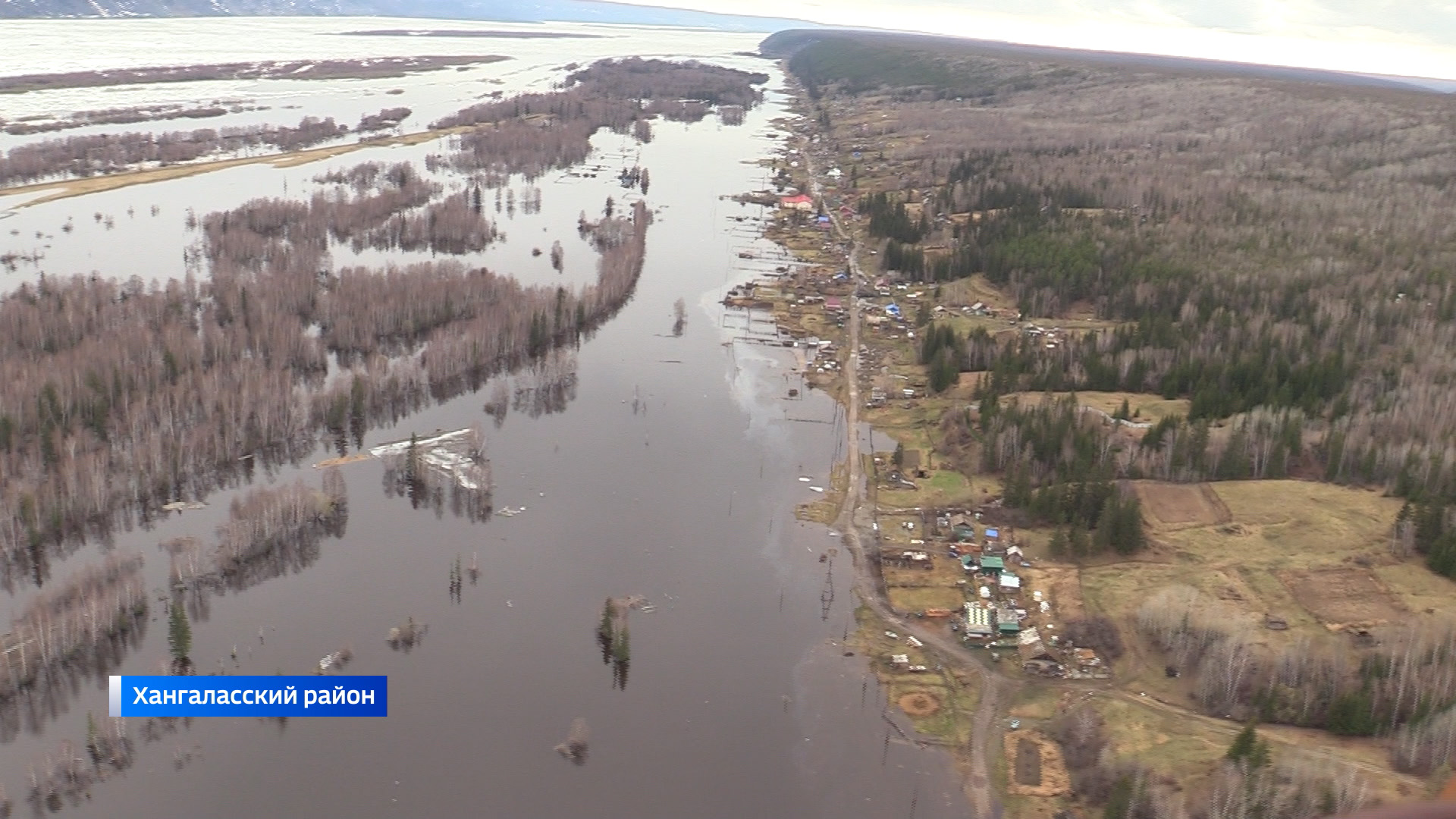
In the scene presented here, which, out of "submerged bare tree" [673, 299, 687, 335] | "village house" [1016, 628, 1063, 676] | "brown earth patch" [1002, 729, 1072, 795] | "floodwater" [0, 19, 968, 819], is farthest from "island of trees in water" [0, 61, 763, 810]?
"village house" [1016, 628, 1063, 676]

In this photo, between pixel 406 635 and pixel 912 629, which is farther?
pixel 912 629

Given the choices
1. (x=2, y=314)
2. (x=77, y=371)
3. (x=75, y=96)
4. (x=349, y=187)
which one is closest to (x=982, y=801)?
(x=77, y=371)

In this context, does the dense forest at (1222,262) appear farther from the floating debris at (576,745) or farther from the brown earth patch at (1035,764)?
the floating debris at (576,745)

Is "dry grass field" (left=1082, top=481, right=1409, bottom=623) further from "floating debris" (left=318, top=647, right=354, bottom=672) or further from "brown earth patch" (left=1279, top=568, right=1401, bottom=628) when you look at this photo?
"floating debris" (left=318, top=647, right=354, bottom=672)

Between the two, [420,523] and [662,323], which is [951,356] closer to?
[662,323]

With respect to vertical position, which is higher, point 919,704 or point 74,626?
point 74,626

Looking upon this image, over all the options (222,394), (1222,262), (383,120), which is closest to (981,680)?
(222,394)

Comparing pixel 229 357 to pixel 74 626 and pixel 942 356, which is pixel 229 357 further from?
pixel 942 356
